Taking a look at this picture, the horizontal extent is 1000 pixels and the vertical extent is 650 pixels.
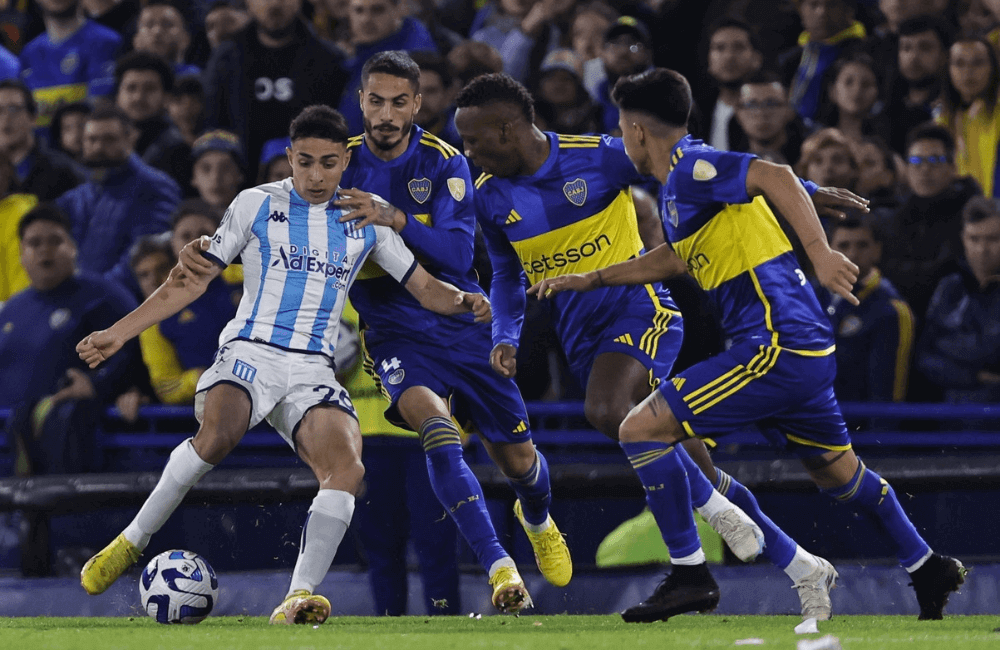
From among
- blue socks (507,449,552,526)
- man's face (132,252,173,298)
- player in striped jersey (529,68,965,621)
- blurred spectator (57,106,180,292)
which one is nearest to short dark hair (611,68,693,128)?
player in striped jersey (529,68,965,621)

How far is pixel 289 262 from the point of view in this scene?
633 cm

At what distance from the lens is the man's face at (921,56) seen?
945 centimetres

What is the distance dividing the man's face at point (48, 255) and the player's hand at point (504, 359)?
3295 millimetres

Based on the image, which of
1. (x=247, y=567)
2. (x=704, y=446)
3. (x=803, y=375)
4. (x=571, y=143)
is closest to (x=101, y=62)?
(x=247, y=567)

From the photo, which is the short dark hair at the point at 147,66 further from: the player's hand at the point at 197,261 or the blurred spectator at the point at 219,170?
the player's hand at the point at 197,261

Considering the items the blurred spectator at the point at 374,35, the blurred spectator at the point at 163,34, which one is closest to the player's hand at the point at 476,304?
the blurred spectator at the point at 374,35

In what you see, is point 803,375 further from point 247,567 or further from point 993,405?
point 247,567

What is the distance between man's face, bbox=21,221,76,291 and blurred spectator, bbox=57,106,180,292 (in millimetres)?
995

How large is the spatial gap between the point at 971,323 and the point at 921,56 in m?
2.44

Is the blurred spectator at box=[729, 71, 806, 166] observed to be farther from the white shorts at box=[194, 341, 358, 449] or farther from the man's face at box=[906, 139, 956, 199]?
the white shorts at box=[194, 341, 358, 449]

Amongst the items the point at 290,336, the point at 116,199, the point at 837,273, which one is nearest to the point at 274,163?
the point at 116,199

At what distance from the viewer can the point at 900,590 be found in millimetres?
7223

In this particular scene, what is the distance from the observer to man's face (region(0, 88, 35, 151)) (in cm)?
1058

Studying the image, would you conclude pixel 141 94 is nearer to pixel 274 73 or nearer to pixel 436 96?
pixel 274 73
